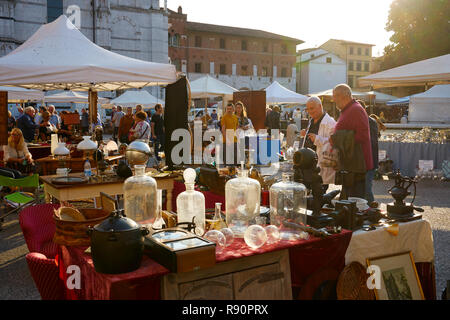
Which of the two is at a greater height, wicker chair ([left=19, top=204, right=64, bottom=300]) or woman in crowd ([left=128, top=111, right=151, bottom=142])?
woman in crowd ([left=128, top=111, right=151, bottom=142])

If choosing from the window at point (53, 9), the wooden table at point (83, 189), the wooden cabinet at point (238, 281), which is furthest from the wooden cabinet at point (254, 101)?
the window at point (53, 9)

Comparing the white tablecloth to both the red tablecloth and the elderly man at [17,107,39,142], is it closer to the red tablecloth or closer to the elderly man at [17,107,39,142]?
the red tablecloth

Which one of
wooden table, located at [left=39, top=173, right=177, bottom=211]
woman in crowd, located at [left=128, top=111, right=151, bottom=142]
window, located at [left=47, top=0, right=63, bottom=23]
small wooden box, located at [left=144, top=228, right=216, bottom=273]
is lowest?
wooden table, located at [left=39, top=173, right=177, bottom=211]

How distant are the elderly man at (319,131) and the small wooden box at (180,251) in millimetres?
2745

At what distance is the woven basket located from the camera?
2.62 m

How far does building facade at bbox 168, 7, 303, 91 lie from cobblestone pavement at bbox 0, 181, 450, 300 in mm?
42102

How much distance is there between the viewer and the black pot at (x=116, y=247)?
6.40 ft

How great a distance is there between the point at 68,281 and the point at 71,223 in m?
0.34

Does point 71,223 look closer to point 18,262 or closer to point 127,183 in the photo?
point 127,183

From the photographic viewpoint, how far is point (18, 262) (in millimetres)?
4441

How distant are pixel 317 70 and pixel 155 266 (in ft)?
188

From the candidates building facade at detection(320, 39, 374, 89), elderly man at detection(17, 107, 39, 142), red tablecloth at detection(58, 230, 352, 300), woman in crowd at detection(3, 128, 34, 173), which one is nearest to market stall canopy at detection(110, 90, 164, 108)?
elderly man at detection(17, 107, 39, 142)

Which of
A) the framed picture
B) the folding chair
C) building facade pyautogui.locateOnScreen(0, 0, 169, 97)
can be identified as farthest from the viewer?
building facade pyautogui.locateOnScreen(0, 0, 169, 97)

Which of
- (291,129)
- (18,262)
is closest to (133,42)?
(291,129)
